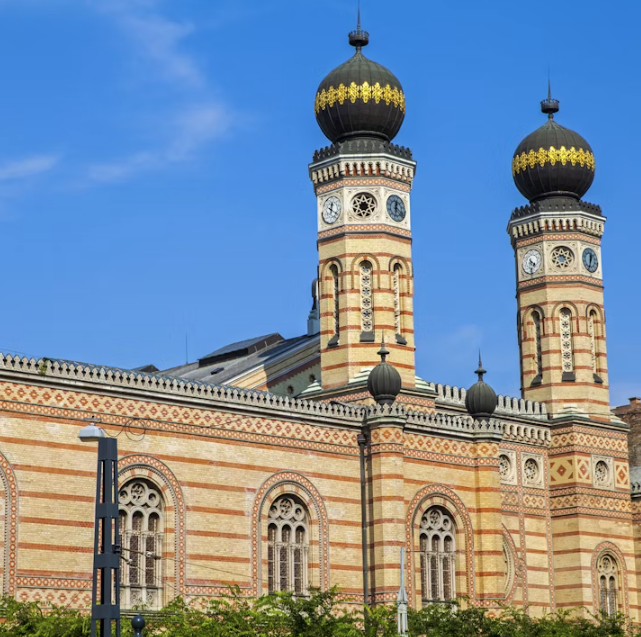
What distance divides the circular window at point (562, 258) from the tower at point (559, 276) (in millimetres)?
32

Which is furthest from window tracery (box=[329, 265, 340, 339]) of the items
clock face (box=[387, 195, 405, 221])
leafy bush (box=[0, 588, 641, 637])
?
leafy bush (box=[0, 588, 641, 637])

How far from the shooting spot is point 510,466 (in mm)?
43875

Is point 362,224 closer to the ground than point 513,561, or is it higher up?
higher up

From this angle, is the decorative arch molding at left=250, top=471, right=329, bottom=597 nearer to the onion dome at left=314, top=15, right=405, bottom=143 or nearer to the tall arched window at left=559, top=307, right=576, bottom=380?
the onion dome at left=314, top=15, right=405, bottom=143

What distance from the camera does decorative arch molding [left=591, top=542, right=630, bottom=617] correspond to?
1732 inches

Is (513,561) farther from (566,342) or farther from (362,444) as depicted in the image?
(362,444)

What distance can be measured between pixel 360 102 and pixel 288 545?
13.6 metres

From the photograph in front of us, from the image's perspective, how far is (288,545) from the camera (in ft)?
117

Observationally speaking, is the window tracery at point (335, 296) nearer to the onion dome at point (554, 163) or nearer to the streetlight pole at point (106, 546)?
the onion dome at point (554, 163)

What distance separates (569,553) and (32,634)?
20778 mm

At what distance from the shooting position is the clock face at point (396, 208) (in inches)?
1655

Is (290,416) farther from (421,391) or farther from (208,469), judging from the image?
(421,391)

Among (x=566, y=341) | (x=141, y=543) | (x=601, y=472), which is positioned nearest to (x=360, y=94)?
(x=566, y=341)

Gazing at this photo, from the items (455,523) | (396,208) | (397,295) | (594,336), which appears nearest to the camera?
(455,523)
